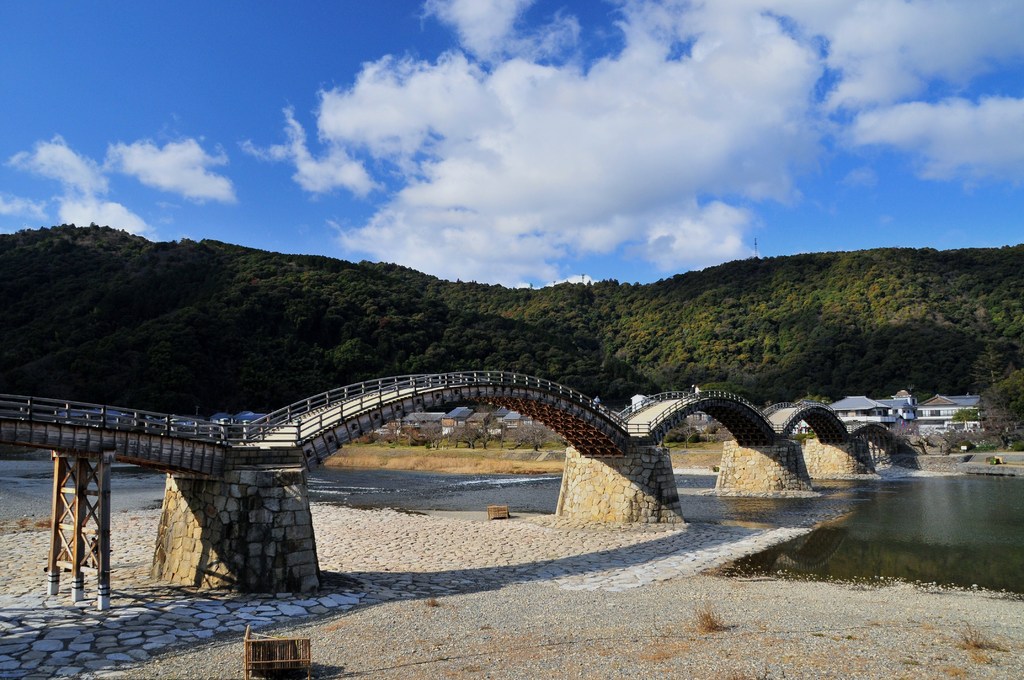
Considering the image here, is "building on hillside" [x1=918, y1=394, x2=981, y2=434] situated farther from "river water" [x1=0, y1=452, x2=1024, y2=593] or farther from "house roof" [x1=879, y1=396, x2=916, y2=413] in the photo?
"river water" [x1=0, y1=452, x2=1024, y2=593]

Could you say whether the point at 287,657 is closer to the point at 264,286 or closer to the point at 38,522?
the point at 38,522

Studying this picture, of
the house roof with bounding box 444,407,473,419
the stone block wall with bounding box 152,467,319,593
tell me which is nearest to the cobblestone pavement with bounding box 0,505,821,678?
the stone block wall with bounding box 152,467,319,593

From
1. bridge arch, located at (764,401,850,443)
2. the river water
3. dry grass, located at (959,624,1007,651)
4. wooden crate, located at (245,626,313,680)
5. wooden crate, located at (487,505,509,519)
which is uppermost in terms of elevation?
bridge arch, located at (764,401,850,443)

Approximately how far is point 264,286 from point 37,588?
10332 centimetres

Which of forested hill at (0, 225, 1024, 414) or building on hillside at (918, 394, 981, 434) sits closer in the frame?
forested hill at (0, 225, 1024, 414)

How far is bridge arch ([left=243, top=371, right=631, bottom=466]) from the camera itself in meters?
19.2

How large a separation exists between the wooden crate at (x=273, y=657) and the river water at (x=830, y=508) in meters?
16.1

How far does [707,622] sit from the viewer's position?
14156 millimetres

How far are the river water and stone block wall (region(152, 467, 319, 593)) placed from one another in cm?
1463

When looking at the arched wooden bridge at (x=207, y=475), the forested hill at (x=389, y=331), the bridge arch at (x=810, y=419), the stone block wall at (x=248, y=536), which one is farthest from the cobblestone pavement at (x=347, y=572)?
the forested hill at (x=389, y=331)

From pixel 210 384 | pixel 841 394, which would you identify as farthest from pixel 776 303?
pixel 210 384

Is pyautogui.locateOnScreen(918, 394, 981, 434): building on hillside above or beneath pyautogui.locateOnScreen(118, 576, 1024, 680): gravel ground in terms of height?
above

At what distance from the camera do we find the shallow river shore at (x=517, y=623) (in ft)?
37.6

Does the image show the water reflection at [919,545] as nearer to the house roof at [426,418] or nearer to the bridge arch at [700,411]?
the bridge arch at [700,411]
